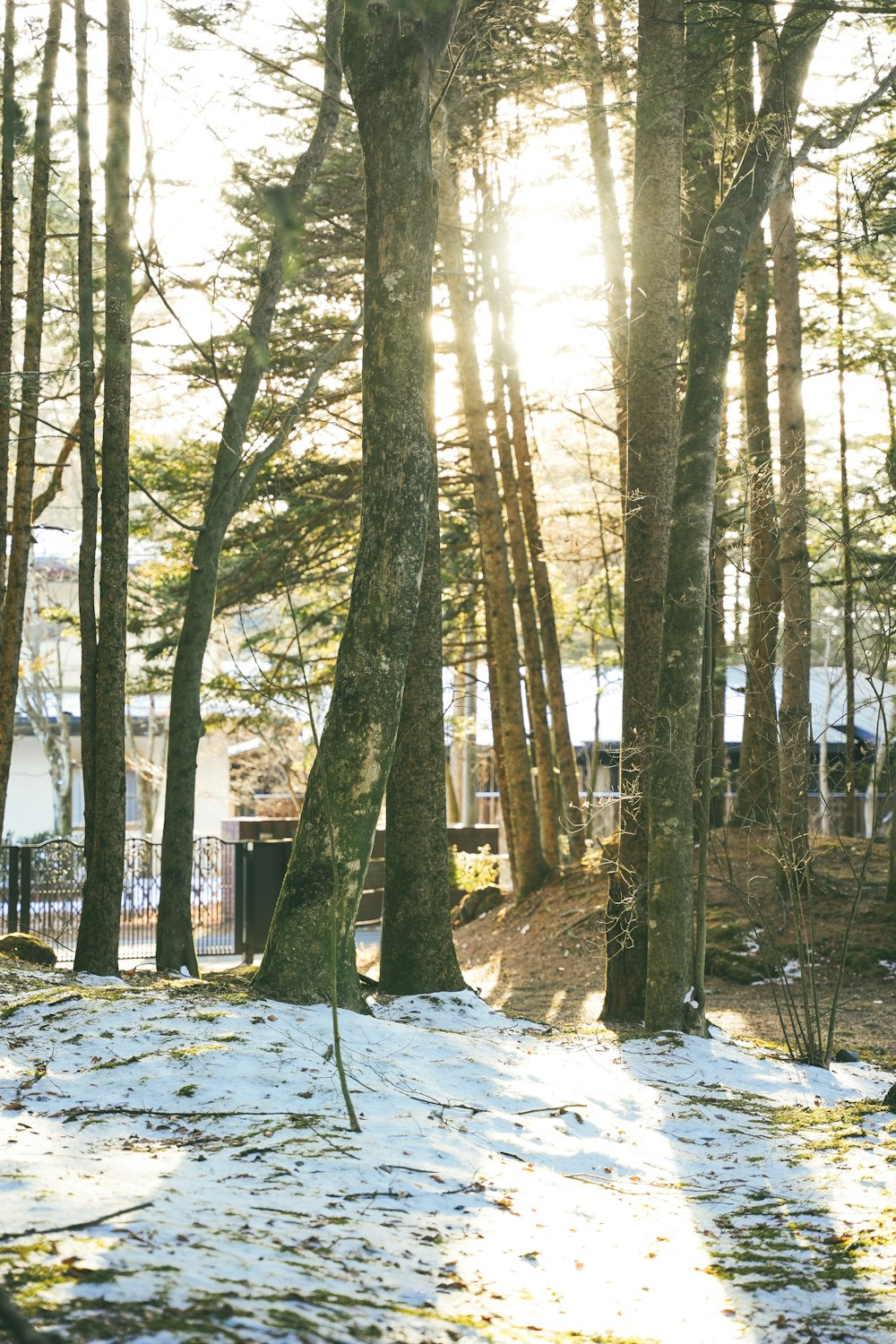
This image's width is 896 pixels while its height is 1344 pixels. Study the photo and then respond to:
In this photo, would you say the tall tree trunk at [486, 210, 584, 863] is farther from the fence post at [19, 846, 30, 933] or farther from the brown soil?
the fence post at [19, 846, 30, 933]

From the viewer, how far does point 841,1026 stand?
10211 millimetres

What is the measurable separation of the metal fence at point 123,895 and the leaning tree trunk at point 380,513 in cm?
851

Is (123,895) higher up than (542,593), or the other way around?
(542,593)

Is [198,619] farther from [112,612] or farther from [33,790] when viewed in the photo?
[33,790]

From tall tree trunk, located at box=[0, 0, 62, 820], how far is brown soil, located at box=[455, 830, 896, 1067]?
504 cm

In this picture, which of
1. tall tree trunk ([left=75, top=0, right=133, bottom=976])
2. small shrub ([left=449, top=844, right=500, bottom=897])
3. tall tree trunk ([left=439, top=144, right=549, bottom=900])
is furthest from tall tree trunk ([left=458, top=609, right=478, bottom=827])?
tall tree trunk ([left=75, top=0, right=133, bottom=976])

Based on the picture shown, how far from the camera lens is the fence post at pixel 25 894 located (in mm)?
13656

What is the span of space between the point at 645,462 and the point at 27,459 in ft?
16.9

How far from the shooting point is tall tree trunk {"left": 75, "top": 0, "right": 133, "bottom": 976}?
8.45 metres

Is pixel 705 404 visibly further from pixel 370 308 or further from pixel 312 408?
pixel 312 408

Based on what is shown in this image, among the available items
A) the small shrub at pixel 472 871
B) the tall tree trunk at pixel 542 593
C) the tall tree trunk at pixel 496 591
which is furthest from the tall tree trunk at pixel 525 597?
the small shrub at pixel 472 871

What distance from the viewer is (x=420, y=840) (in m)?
8.31

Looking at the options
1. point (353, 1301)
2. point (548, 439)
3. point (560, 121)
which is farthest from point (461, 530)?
point (353, 1301)

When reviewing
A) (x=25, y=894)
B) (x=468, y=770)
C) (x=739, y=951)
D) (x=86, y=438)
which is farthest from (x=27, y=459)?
(x=468, y=770)
